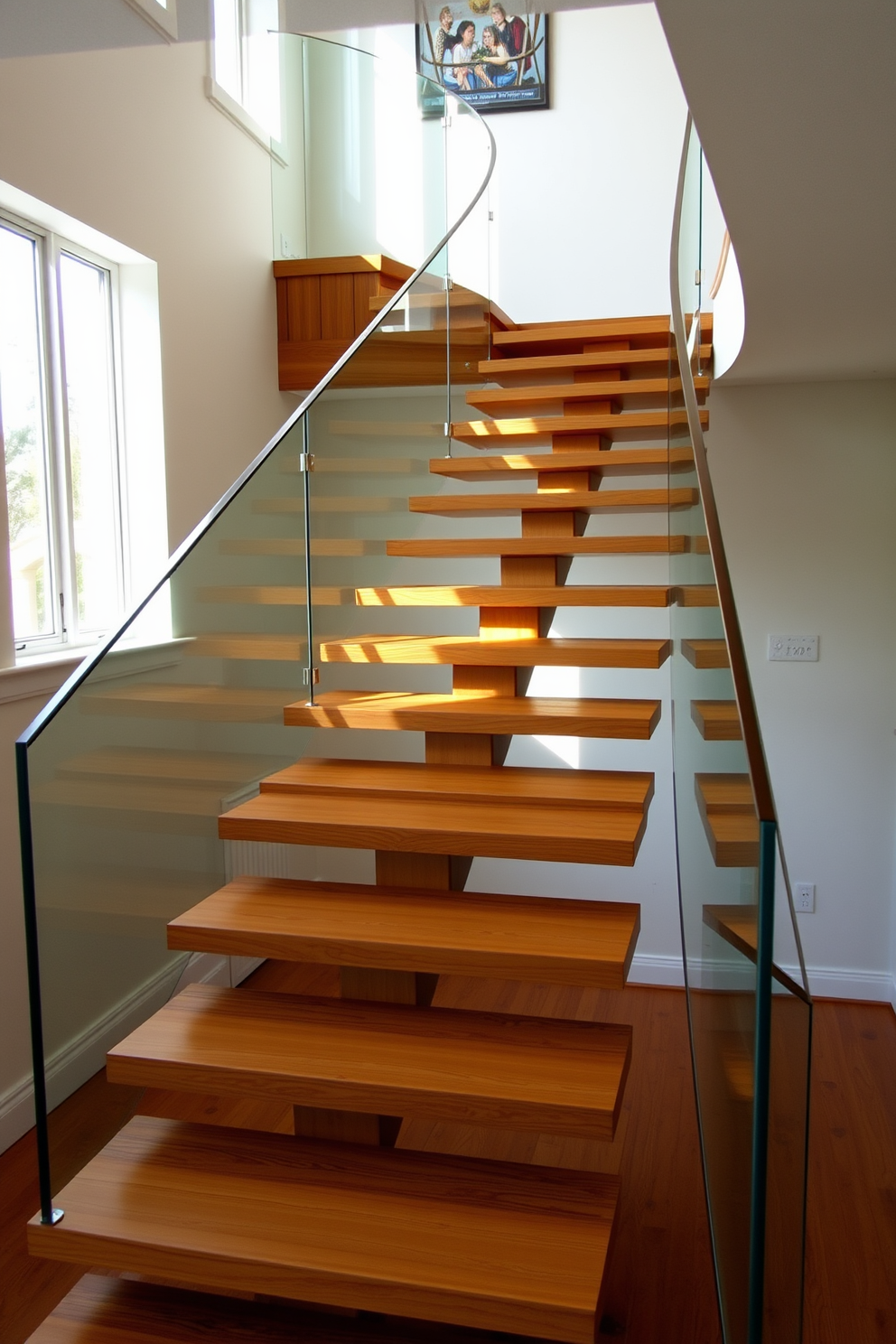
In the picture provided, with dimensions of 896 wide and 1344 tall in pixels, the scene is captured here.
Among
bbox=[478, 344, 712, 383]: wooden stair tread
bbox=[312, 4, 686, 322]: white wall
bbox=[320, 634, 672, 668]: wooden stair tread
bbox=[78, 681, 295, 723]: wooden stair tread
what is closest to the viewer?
bbox=[78, 681, 295, 723]: wooden stair tread

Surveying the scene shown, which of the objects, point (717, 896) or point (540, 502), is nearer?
point (717, 896)

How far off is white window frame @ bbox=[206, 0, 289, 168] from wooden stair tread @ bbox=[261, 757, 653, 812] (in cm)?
291

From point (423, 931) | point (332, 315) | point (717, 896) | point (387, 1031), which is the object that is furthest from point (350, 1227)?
point (332, 315)

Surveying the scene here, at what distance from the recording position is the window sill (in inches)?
171

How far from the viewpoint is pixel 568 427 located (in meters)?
3.85

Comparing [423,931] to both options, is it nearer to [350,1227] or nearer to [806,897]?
[350,1227]

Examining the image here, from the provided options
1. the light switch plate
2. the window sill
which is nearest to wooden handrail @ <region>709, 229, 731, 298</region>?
the light switch plate

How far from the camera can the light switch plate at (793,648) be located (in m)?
4.71

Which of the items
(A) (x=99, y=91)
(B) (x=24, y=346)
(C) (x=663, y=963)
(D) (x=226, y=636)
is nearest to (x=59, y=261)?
(B) (x=24, y=346)

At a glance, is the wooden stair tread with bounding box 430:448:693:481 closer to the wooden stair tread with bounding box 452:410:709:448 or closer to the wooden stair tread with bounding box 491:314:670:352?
the wooden stair tread with bounding box 452:410:709:448

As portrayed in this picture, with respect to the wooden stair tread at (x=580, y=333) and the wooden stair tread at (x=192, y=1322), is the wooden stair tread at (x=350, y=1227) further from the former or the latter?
the wooden stair tread at (x=580, y=333)

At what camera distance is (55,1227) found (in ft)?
6.92

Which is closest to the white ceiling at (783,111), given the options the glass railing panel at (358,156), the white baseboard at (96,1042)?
the glass railing panel at (358,156)

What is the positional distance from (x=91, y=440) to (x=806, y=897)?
137 inches
